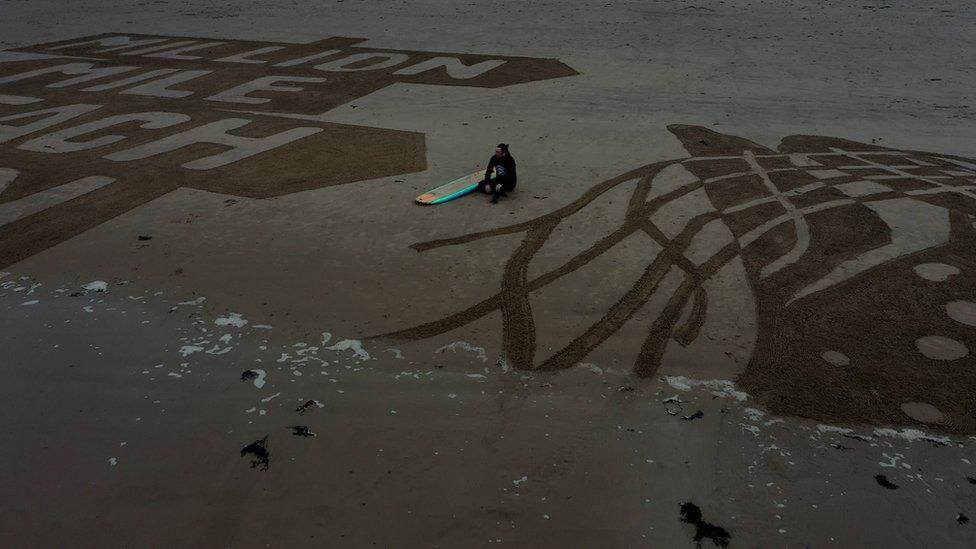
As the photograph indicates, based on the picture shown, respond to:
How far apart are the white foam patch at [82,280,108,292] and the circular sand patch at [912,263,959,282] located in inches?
340

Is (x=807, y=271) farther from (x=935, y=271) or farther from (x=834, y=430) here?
(x=834, y=430)

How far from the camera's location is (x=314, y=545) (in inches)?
159

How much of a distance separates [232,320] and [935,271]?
7.23 metres

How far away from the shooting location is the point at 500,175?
8.70m

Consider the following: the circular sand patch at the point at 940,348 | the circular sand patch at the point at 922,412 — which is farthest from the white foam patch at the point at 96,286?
the circular sand patch at the point at 940,348

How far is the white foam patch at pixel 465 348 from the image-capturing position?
227 inches

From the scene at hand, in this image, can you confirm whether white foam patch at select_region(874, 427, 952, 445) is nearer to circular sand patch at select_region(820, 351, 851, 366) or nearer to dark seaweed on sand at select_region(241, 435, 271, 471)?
circular sand patch at select_region(820, 351, 851, 366)

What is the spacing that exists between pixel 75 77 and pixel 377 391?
15120 millimetres

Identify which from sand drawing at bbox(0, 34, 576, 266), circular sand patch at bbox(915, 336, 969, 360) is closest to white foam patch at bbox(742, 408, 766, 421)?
circular sand patch at bbox(915, 336, 969, 360)

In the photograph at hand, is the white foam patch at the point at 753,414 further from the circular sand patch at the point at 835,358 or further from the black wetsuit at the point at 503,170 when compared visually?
the black wetsuit at the point at 503,170

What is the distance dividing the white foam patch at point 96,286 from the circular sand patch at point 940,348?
802cm

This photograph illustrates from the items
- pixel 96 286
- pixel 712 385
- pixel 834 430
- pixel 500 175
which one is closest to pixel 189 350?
pixel 96 286

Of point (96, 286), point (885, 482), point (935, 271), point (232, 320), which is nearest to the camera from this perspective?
point (885, 482)

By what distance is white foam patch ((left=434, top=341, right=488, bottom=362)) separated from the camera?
577cm
